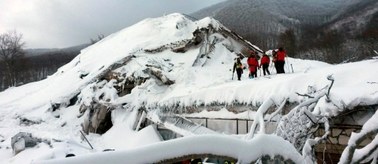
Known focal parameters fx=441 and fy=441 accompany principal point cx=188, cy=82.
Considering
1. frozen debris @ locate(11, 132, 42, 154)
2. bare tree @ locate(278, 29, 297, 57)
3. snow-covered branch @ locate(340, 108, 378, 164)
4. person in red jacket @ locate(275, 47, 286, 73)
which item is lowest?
frozen debris @ locate(11, 132, 42, 154)

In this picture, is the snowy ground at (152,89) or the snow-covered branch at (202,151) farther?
the snowy ground at (152,89)

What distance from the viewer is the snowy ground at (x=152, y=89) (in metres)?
11.5

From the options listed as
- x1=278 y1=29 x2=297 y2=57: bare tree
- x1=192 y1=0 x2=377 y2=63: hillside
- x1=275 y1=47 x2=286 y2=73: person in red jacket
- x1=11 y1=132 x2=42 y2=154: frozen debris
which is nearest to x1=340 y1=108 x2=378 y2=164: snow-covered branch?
x1=275 y1=47 x2=286 y2=73: person in red jacket

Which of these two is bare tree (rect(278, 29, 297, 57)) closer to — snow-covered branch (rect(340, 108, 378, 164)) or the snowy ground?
the snowy ground

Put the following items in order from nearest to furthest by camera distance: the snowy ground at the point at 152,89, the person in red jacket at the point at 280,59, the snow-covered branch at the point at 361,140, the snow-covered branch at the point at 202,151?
the snow-covered branch at the point at 202,151
the snow-covered branch at the point at 361,140
the snowy ground at the point at 152,89
the person in red jacket at the point at 280,59

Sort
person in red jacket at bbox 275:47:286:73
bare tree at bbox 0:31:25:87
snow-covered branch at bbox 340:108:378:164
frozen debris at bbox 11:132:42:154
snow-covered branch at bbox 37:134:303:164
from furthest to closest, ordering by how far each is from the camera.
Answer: bare tree at bbox 0:31:25:87
person in red jacket at bbox 275:47:286:73
frozen debris at bbox 11:132:42:154
snow-covered branch at bbox 340:108:378:164
snow-covered branch at bbox 37:134:303:164

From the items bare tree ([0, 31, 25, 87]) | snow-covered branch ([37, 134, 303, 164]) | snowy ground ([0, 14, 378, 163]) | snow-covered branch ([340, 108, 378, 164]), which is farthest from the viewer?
bare tree ([0, 31, 25, 87])

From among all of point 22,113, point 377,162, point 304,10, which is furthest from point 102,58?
point 304,10

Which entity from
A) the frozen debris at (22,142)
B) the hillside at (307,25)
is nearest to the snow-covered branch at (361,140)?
the frozen debris at (22,142)

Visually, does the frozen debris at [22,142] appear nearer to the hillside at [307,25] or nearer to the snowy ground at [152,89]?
the snowy ground at [152,89]

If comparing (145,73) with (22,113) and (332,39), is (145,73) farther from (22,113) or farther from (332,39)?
(332,39)

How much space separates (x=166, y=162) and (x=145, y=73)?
18.5 metres

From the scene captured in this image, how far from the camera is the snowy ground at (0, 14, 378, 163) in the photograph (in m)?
11.5

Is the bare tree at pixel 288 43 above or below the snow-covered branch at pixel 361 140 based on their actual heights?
above
